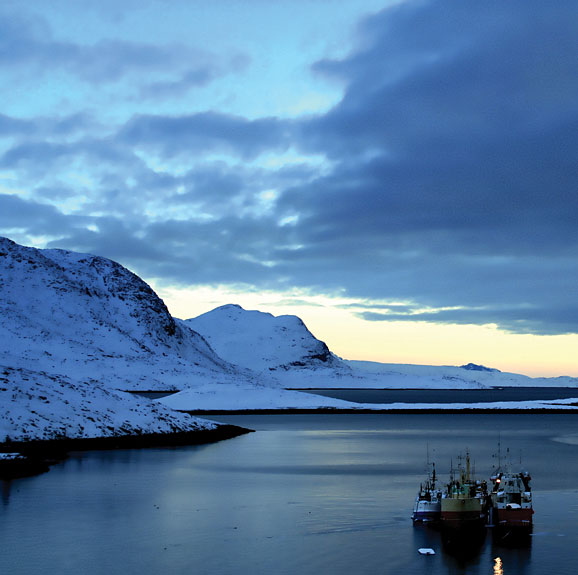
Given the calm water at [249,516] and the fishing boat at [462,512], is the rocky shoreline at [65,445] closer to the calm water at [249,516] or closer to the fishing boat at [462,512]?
the calm water at [249,516]

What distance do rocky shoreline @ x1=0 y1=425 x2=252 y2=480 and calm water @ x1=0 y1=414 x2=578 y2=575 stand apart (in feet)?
6.95

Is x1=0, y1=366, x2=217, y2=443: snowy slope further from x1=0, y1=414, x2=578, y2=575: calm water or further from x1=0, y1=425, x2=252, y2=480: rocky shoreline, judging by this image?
x1=0, y1=414, x2=578, y2=575: calm water

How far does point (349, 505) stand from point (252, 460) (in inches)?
1008

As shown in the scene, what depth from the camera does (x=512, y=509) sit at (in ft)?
118

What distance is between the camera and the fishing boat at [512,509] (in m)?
35.1

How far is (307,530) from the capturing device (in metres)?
34.8

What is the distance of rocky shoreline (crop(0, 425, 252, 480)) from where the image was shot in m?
54.1

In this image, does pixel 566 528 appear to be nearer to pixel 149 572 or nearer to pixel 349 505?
pixel 349 505

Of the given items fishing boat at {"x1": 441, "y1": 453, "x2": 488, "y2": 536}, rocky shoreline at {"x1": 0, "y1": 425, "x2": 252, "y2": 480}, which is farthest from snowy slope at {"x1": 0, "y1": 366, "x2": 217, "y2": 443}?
fishing boat at {"x1": 441, "y1": 453, "x2": 488, "y2": 536}

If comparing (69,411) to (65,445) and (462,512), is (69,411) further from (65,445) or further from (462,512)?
(462,512)

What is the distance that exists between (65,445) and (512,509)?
149 feet

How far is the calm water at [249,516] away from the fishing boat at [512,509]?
848 mm

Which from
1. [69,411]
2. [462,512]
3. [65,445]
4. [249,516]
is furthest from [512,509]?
[69,411]

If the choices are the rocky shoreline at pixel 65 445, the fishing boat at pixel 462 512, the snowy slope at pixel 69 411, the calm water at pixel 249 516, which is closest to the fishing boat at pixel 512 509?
the fishing boat at pixel 462 512
